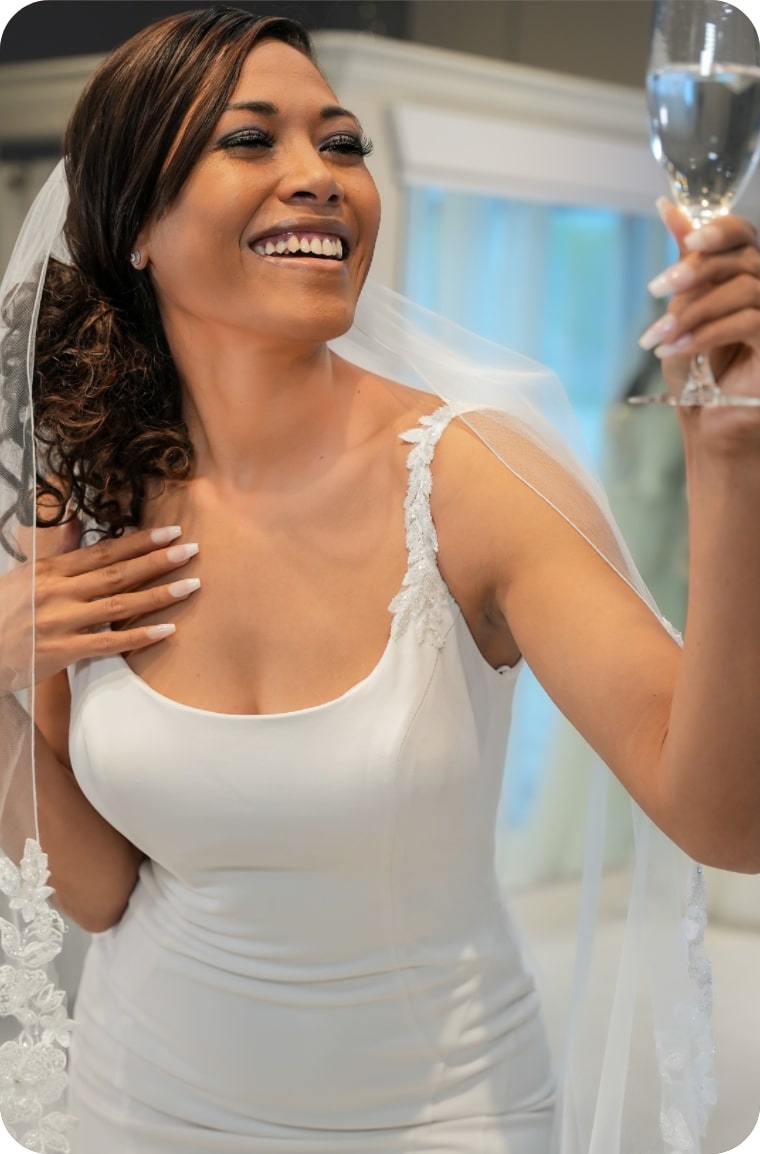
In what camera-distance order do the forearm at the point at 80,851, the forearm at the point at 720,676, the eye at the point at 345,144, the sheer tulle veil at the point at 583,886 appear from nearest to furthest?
1. the forearm at the point at 720,676
2. the sheer tulle veil at the point at 583,886
3. the eye at the point at 345,144
4. the forearm at the point at 80,851

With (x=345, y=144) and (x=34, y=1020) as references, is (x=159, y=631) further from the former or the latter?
(x=345, y=144)

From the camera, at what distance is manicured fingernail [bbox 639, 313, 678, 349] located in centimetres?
86

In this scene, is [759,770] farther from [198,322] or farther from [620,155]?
[620,155]

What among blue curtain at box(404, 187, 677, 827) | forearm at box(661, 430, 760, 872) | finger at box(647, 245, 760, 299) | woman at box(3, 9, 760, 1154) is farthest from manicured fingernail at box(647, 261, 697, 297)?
blue curtain at box(404, 187, 677, 827)

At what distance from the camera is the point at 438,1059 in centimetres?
150

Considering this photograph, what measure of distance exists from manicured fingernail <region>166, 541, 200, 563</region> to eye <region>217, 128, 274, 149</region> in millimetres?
450

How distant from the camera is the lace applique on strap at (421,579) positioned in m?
1.47

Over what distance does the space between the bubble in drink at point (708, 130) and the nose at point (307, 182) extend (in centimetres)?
66

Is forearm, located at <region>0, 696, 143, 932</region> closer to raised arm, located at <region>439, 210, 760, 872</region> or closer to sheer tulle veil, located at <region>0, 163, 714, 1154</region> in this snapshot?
sheer tulle veil, located at <region>0, 163, 714, 1154</region>

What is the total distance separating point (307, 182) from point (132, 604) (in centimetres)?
52

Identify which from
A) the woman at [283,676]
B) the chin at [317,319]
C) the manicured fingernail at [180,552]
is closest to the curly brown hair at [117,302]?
the woman at [283,676]

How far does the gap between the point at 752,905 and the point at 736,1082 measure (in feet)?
5.04

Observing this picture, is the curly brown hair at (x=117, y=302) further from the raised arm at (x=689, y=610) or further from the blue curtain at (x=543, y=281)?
the blue curtain at (x=543, y=281)

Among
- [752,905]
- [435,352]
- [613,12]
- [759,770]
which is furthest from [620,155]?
[759,770]
